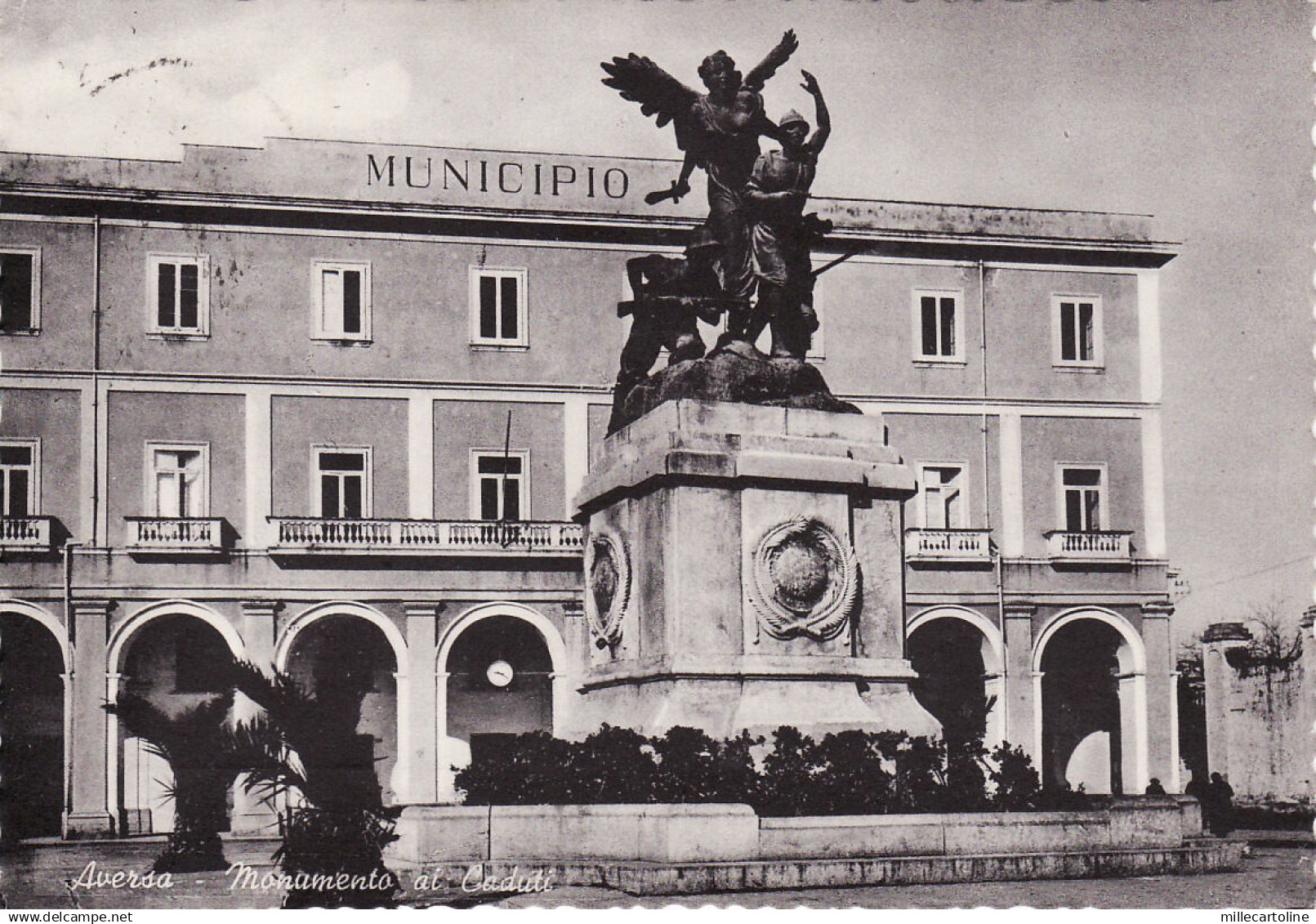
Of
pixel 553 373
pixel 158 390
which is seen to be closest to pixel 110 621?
pixel 158 390

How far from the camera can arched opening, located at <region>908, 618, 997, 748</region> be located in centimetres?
3716

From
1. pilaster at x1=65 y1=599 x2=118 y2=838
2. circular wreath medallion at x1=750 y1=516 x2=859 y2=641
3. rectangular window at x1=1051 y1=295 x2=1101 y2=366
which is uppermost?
rectangular window at x1=1051 y1=295 x2=1101 y2=366

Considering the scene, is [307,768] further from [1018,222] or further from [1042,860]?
[1018,222]

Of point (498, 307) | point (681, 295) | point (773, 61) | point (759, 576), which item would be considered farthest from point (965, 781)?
point (498, 307)

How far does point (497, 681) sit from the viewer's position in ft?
119

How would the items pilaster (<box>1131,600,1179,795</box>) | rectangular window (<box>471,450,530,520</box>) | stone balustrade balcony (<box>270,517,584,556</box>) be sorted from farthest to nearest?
pilaster (<box>1131,600,1179,795</box>) < rectangular window (<box>471,450,530,520</box>) < stone balustrade balcony (<box>270,517,584,556</box>)

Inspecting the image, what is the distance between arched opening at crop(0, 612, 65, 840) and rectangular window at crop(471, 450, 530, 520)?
8424 millimetres

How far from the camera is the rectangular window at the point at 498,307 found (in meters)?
36.1

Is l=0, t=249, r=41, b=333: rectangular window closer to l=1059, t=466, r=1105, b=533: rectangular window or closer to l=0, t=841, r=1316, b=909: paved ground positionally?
l=1059, t=466, r=1105, b=533: rectangular window

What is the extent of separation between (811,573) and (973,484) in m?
24.0

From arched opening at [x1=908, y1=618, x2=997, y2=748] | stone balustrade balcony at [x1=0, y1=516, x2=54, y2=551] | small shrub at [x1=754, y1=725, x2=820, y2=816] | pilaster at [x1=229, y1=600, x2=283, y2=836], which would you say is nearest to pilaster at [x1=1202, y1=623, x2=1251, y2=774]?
arched opening at [x1=908, y1=618, x2=997, y2=748]

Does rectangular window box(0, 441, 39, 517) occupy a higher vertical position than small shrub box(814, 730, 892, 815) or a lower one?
higher

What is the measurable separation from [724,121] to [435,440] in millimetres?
21029

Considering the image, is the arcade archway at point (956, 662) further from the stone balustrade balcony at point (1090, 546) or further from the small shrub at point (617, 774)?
the small shrub at point (617, 774)
